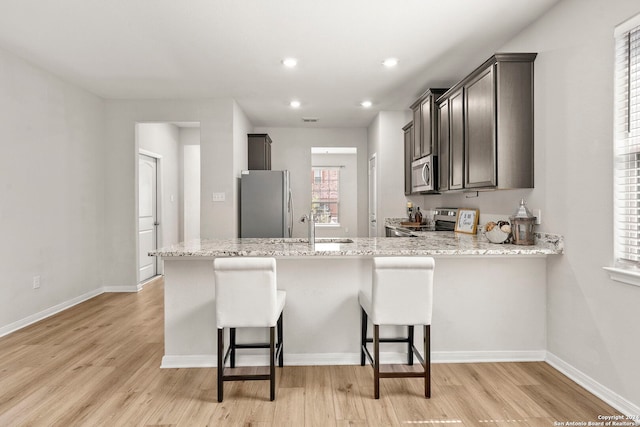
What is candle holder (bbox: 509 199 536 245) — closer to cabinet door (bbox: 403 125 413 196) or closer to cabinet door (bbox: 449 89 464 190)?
cabinet door (bbox: 449 89 464 190)

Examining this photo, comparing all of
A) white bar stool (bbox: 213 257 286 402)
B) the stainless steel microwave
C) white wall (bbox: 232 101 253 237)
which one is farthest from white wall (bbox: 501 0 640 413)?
white wall (bbox: 232 101 253 237)

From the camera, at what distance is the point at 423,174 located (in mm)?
4215

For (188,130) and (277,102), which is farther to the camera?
(188,130)

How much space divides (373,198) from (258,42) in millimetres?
3591

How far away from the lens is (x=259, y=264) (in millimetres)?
2145

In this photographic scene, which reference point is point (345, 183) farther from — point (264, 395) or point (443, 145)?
point (264, 395)

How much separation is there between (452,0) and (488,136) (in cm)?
98

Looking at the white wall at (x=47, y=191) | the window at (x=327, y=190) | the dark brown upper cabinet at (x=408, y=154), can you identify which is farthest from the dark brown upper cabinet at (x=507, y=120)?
the window at (x=327, y=190)

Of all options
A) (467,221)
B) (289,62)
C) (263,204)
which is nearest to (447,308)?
(467,221)

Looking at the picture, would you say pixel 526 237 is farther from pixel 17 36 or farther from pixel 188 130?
pixel 188 130

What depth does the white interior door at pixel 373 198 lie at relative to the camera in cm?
588

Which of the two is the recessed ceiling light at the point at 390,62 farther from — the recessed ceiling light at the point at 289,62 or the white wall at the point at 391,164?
the white wall at the point at 391,164

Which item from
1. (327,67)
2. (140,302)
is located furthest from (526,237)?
(140,302)

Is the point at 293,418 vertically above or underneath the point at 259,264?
underneath
